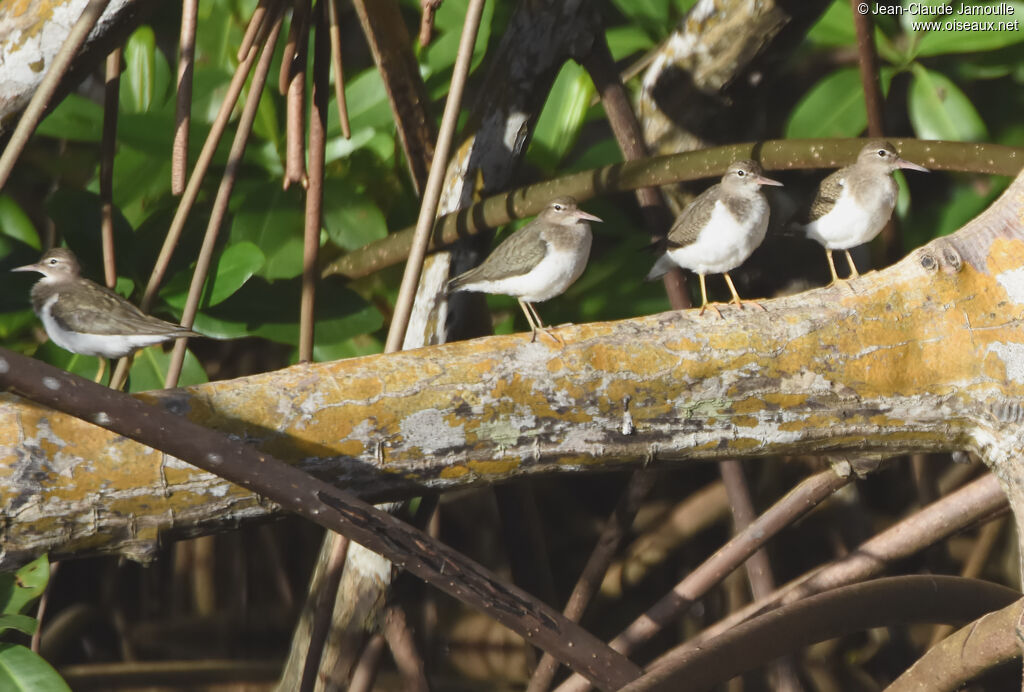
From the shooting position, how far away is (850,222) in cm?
285

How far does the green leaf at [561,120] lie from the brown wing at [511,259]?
74cm

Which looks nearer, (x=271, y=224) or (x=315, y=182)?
(x=315, y=182)

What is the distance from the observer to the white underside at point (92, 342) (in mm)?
2828

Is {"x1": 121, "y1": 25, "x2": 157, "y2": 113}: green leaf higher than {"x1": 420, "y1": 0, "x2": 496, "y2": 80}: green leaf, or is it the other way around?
{"x1": 420, "y1": 0, "x2": 496, "y2": 80}: green leaf

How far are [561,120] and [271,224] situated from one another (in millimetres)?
1109

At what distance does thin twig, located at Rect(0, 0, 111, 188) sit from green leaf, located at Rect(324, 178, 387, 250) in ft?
4.93

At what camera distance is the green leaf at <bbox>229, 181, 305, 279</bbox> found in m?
3.36

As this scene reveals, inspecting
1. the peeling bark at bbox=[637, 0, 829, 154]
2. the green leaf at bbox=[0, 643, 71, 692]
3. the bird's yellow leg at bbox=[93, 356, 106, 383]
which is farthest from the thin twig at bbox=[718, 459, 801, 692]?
the bird's yellow leg at bbox=[93, 356, 106, 383]

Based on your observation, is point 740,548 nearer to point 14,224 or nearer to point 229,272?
point 229,272

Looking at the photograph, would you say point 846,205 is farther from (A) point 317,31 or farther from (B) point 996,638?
(A) point 317,31

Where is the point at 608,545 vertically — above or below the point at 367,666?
above

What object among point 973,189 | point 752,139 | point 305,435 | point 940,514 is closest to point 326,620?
point 305,435

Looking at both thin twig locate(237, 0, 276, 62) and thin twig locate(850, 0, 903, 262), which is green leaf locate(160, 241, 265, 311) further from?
thin twig locate(850, 0, 903, 262)

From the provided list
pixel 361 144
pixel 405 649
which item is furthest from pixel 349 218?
pixel 405 649
